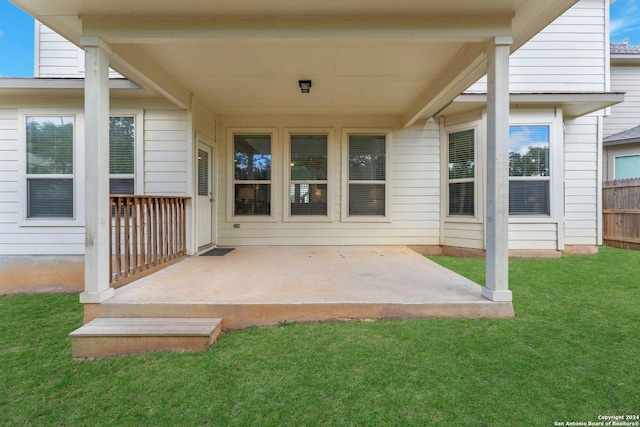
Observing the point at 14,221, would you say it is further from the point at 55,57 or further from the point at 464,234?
the point at 464,234

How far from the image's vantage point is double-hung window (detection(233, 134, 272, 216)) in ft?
19.0

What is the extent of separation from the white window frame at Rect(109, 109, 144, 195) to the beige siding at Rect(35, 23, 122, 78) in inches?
48.1

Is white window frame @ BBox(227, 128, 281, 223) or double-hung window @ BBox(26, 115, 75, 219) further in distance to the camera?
white window frame @ BBox(227, 128, 281, 223)

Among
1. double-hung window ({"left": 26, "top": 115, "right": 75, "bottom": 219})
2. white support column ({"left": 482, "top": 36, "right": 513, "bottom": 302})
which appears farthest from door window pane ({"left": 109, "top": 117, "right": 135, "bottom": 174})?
white support column ({"left": 482, "top": 36, "right": 513, "bottom": 302})

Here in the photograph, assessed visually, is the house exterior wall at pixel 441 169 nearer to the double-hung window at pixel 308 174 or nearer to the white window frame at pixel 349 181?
the white window frame at pixel 349 181

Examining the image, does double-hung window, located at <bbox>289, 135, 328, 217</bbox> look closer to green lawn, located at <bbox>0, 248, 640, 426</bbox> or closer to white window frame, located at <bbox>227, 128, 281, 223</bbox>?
white window frame, located at <bbox>227, 128, 281, 223</bbox>

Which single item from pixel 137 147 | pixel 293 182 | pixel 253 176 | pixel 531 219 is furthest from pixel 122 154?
pixel 531 219

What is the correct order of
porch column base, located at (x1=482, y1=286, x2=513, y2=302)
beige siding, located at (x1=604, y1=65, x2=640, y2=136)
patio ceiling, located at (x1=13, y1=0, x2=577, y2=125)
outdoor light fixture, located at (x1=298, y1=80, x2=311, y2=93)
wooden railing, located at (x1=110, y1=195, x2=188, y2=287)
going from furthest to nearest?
beige siding, located at (x1=604, y1=65, x2=640, y2=136), outdoor light fixture, located at (x1=298, y1=80, x2=311, y2=93), wooden railing, located at (x1=110, y1=195, x2=188, y2=287), porch column base, located at (x1=482, y1=286, x2=513, y2=302), patio ceiling, located at (x1=13, y1=0, x2=577, y2=125)

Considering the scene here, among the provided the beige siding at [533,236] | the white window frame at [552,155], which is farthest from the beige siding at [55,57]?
the beige siding at [533,236]

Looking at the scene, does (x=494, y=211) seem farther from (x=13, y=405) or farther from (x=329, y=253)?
(x=13, y=405)

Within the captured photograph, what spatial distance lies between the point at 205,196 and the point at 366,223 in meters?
2.98

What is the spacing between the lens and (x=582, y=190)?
5.86 metres

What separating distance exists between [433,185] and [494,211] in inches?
124

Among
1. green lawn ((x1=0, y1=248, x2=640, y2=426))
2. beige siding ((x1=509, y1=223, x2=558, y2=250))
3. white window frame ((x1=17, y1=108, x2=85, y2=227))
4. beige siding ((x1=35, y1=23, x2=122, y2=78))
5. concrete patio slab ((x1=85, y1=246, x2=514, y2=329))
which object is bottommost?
green lawn ((x1=0, y1=248, x2=640, y2=426))
